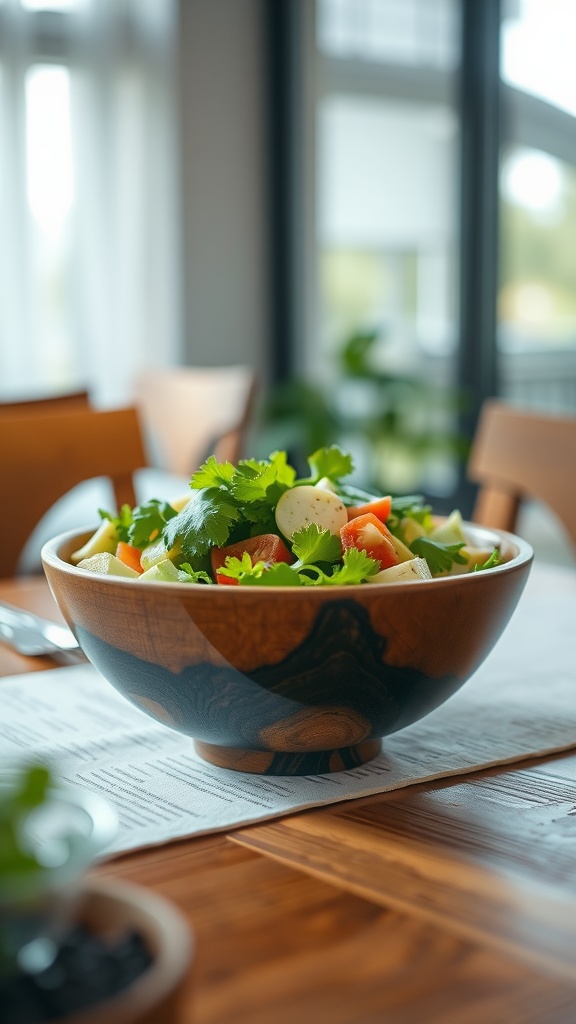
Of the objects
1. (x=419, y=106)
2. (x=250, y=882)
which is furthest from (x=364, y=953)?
(x=419, y=106)

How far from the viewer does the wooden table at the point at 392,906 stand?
48 centimetres

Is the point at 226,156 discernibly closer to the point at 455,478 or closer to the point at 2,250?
the point at 2,250

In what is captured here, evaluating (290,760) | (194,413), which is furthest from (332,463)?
(194,413)

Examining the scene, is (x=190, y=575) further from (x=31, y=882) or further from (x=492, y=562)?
(x=31, y=882)

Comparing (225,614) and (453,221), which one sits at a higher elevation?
(453,221)

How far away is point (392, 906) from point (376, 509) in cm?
32

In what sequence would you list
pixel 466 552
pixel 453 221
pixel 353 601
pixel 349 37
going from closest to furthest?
1. pixel 353 601
2. pixel 466 552
3. pixel 453 221
4. pixel 349 37

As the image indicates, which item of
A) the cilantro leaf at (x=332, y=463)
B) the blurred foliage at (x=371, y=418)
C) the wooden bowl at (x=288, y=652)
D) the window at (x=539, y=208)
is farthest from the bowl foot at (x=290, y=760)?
the blurred foliage at (x=371, y=418)

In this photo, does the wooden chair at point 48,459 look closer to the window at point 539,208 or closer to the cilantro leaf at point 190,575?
the cilantro leaf at point 190,575

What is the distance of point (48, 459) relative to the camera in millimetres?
1618

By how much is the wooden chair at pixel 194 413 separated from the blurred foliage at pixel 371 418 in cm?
100

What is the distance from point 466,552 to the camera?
849mm

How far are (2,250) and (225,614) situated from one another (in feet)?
11.4

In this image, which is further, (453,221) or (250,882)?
(453,221)
